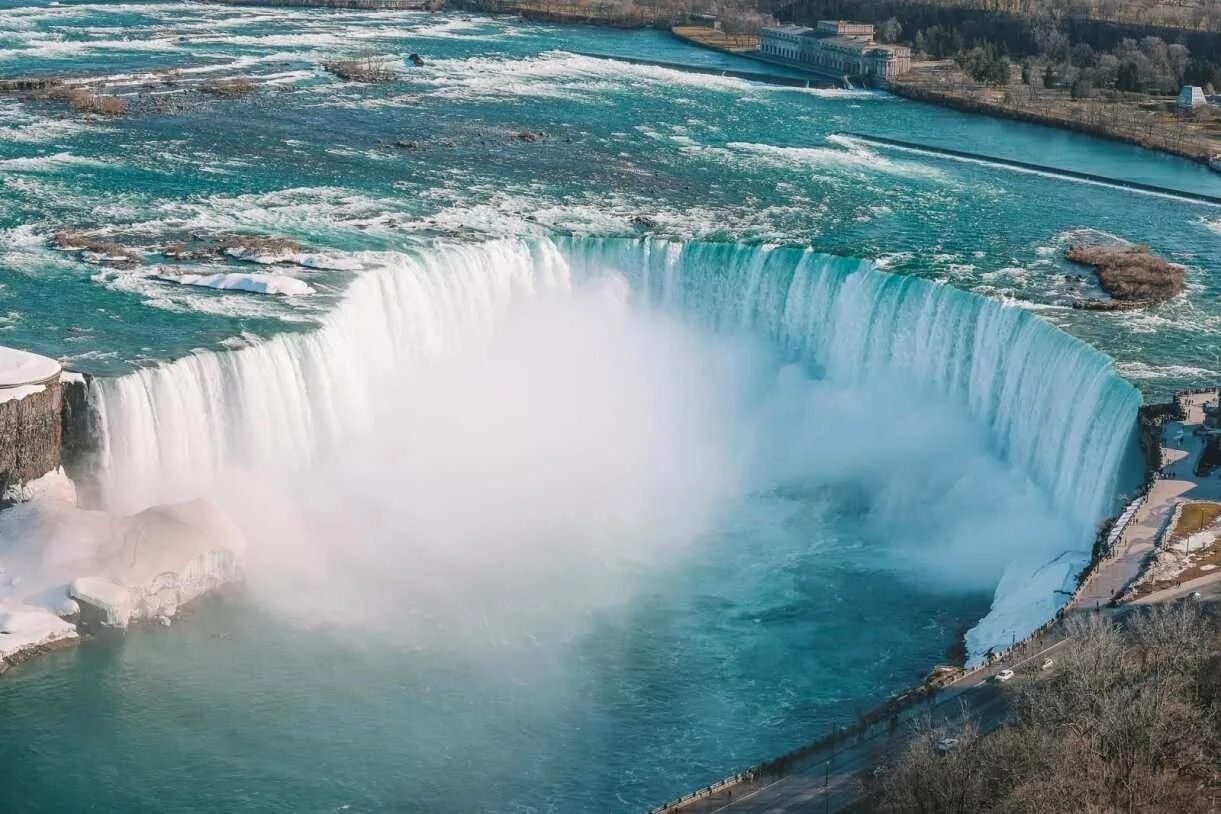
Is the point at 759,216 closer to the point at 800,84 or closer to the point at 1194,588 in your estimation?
the point at 1194,588

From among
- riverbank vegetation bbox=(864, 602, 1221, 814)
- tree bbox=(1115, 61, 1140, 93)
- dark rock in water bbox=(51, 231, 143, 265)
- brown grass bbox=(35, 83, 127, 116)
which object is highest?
tree bbox=(1115, 61, 1140, 93)

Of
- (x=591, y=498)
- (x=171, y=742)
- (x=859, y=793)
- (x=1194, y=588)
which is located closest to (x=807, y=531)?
(x=591, y=498)

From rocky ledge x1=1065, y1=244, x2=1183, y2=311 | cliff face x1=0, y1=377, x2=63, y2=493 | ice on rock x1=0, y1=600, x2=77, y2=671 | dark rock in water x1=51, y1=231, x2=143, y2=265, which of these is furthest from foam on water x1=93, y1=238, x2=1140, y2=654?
dark rock in water x1=51, y1=231, x2=143, y2=265

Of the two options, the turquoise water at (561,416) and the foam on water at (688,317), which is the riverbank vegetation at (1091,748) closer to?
the foam on water at (688,317)

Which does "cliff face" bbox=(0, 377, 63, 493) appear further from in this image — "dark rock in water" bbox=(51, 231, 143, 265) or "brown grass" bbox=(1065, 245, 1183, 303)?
"brown grass" bbox=(1065, 245, 1183, 303)

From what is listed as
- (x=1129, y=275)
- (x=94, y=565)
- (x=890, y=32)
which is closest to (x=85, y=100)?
(x=94, y=565)

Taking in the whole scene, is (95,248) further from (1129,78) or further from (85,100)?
(1129,78)

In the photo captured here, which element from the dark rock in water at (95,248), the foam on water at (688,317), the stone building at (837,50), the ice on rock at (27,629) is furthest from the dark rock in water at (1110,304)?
the stone building at (837,50)
